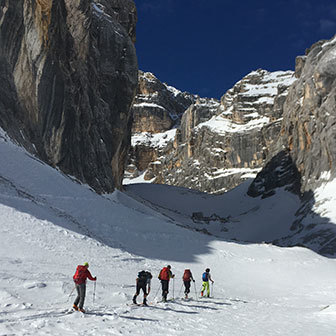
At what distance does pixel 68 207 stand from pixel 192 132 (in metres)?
106

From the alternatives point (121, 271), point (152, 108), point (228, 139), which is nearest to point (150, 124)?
point (152, 108)

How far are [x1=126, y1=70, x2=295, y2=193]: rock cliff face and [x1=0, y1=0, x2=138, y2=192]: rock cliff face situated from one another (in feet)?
154

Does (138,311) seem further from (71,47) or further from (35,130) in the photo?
(71,47)

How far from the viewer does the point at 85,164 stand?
159 feet

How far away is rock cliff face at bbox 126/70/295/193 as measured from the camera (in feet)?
352

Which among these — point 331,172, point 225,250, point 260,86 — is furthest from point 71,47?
point 260,86

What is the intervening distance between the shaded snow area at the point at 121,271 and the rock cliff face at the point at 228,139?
7156 centimetres

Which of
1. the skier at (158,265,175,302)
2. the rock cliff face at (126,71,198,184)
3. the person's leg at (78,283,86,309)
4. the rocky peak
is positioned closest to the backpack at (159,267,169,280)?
the skier at (158,265,175,302)

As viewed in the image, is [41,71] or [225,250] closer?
[225,250]

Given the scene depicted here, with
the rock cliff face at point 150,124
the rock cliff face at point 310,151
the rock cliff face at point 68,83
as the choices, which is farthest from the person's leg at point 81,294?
the rock cliff face at point 150,124

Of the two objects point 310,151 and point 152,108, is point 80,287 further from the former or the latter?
point 152,108

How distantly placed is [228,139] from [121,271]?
101 metres

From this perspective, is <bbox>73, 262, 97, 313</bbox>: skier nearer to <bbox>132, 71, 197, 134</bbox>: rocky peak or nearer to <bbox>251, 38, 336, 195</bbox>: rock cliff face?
<bbox>251, 38, 336, 195</bbox>: rock cliff face

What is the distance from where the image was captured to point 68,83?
45844 millimetres
